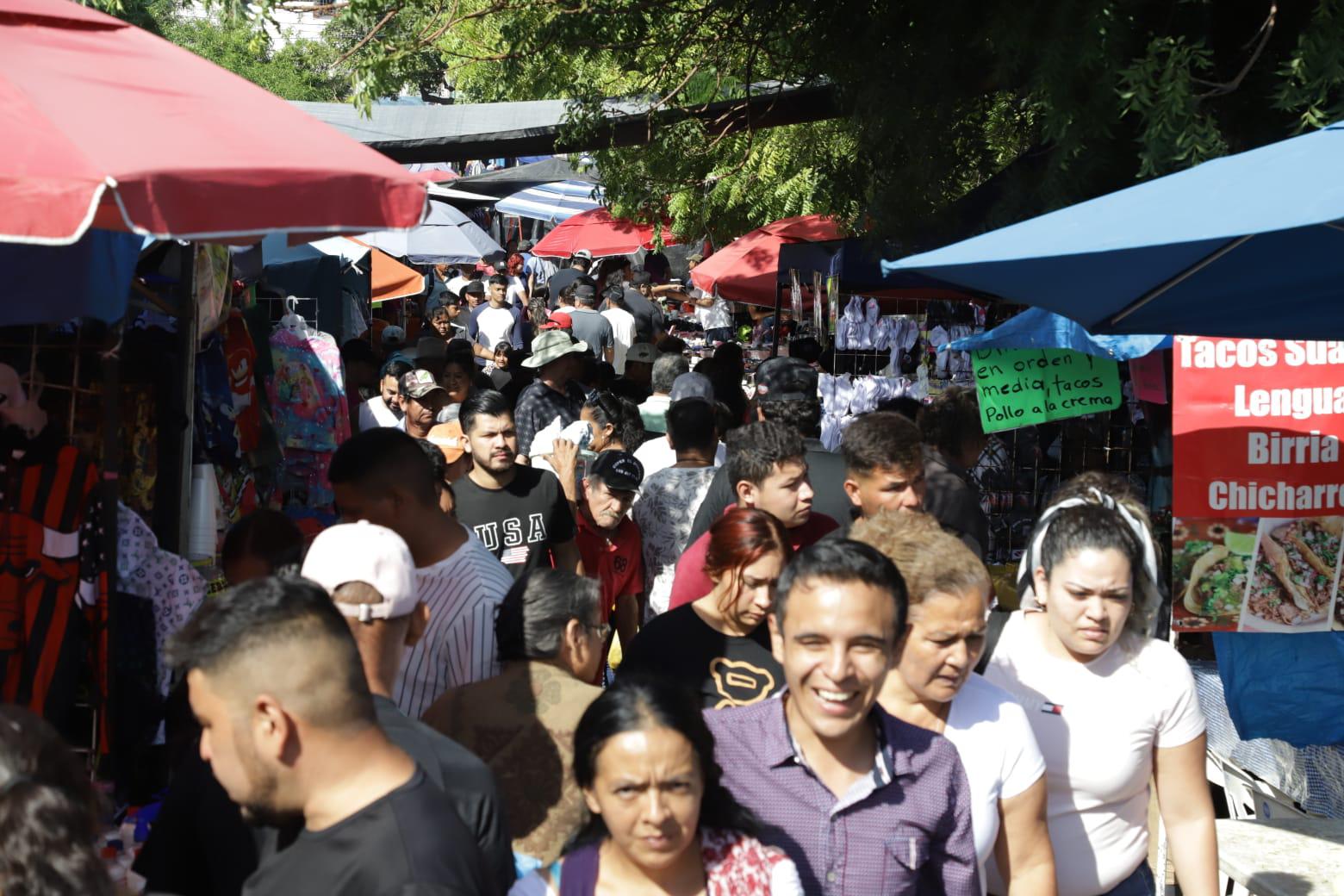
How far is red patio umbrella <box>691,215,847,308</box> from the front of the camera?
A: 1239cm

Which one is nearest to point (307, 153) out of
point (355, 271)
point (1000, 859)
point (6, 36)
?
point (6, 36)

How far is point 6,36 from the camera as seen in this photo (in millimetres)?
3672

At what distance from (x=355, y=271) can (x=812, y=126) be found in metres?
6.23

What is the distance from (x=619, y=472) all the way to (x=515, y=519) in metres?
0.52

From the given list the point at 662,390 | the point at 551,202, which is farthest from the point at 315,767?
the point at 551,202

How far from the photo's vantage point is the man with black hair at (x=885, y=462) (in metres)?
5.18

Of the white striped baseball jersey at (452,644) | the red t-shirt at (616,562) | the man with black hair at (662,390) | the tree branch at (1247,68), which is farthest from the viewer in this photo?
the man with black hair at (662,390)

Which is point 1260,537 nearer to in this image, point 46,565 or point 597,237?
point 46,565

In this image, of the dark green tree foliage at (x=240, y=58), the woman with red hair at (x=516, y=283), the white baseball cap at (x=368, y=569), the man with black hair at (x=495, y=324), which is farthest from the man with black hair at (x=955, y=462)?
the dark green tree foliage at (x=240, y=58)

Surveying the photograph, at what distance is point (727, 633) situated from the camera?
13.8ft

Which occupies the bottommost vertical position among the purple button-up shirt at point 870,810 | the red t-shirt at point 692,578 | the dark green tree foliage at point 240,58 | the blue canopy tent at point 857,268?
the purple button-up shirt at point 870,810

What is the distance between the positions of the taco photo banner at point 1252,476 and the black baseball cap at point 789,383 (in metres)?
1.91

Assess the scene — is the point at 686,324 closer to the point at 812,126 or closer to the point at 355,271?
the point at 812,126

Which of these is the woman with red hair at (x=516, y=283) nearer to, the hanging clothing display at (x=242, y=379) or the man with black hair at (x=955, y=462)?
the hanging clothing display at (x=242, y=379)
